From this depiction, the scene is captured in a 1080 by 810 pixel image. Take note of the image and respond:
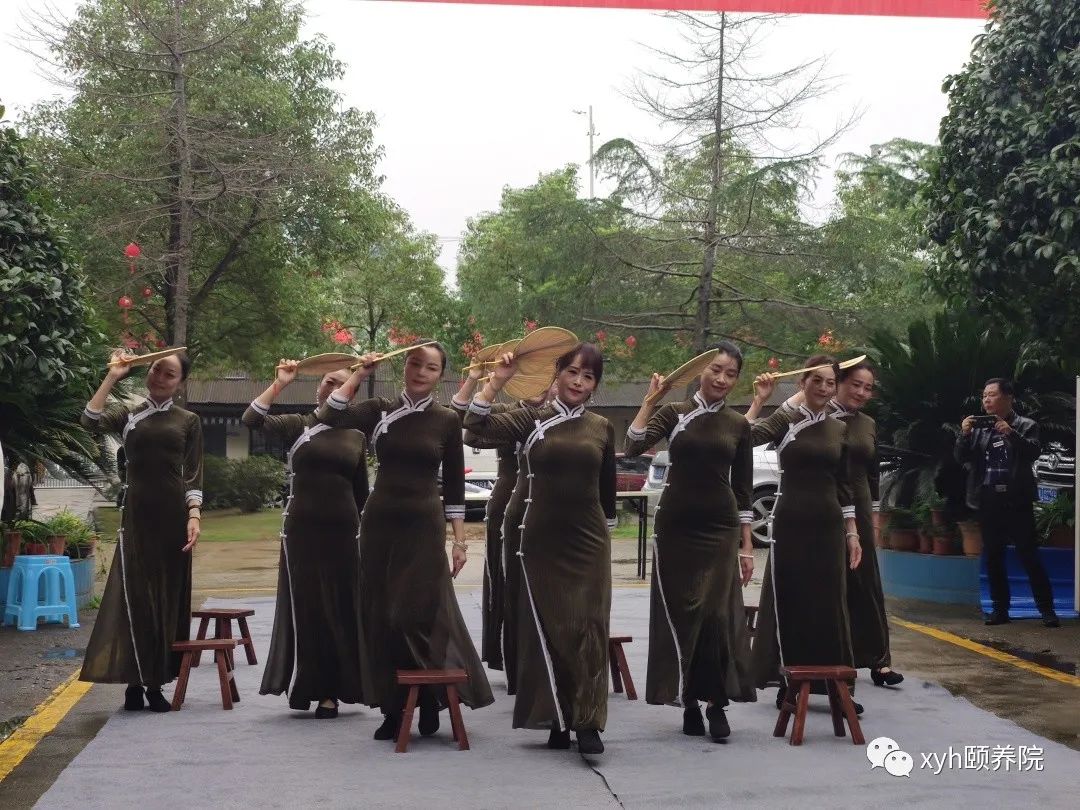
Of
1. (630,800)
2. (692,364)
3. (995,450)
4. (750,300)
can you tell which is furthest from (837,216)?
(630,800)

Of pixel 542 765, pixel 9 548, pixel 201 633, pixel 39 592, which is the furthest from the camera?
pixel 9 548

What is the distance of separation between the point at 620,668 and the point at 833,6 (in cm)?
614

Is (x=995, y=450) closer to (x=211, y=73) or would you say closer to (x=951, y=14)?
(x=951, y=14)

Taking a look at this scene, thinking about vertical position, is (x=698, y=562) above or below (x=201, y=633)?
above

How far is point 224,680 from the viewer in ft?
24.8

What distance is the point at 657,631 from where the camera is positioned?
691cm

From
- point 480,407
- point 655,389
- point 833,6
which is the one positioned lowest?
point 480,407

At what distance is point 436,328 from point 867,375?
30.9m

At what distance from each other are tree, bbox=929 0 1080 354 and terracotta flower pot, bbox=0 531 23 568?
7.56 meters

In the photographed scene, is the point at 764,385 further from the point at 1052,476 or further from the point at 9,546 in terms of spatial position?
the point at 1052,476

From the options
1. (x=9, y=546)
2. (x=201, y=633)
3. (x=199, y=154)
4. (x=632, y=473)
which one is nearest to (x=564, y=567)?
(x=201, y=633)

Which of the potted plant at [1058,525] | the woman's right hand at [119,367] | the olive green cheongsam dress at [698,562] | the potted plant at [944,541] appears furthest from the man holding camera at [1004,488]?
the woman's right hand at [119,367]

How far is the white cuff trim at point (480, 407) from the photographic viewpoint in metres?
6.68

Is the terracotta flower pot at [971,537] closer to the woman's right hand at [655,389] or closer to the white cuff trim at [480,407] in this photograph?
the woman's right hand at [655,389]
